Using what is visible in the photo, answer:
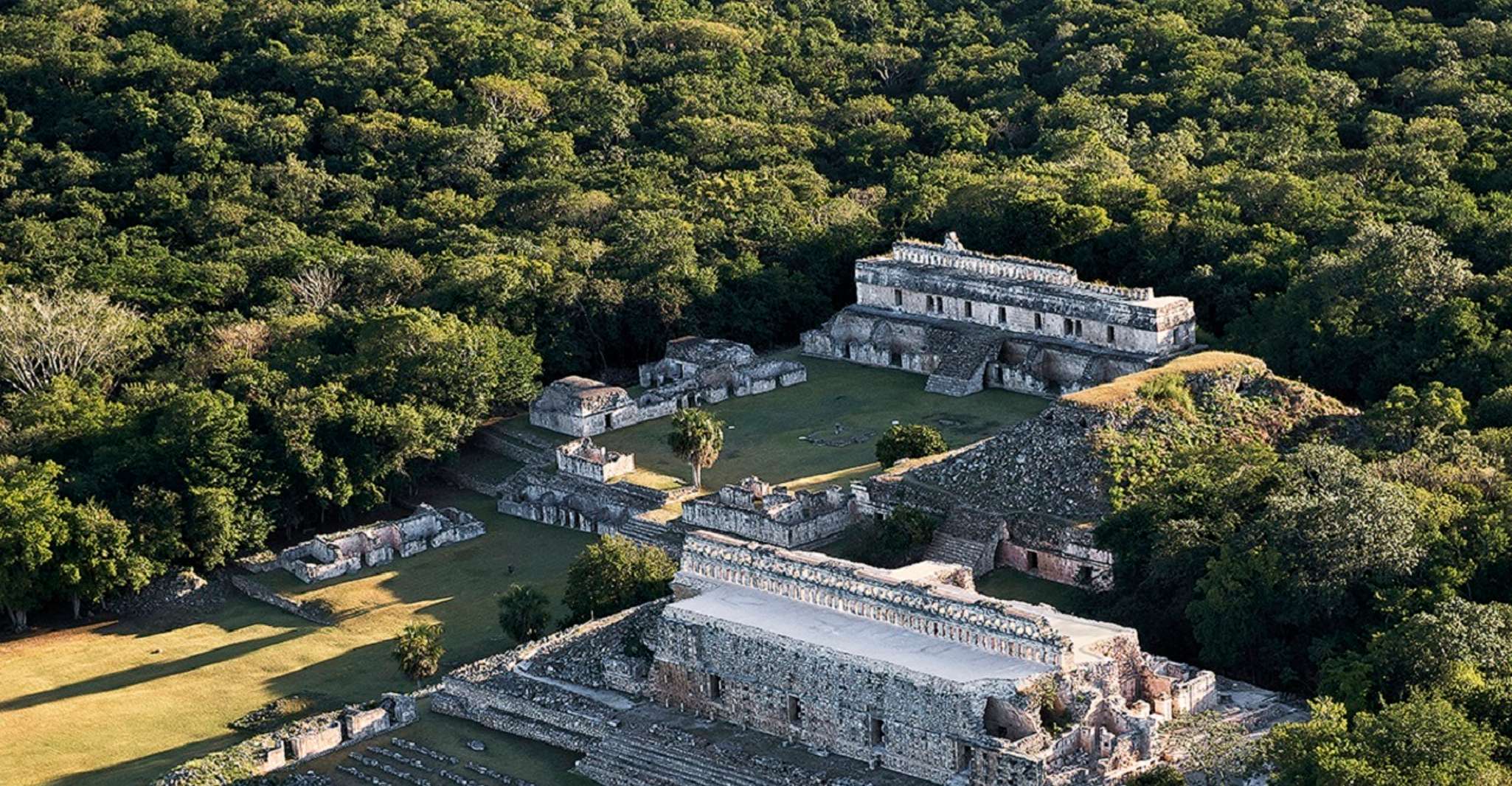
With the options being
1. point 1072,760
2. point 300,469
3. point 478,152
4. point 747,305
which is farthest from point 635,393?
point 1072,760

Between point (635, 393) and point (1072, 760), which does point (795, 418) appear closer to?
point (635, 393)

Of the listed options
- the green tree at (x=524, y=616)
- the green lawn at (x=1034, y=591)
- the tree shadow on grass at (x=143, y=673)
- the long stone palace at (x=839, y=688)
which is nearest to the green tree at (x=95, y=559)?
the tree shadow on grass at (x=143, y=673)

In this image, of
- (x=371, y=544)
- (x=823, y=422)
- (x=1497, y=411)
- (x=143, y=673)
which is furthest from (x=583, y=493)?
(x=1497, y=411)

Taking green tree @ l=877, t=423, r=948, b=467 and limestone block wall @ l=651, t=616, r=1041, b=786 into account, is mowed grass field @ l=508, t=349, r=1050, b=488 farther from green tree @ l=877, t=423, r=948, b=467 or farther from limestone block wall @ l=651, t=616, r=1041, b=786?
limestone block wall @ l=651, t=616, r=1041, b=786

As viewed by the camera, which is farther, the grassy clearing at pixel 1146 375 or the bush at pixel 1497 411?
the grassy clearing at pixel 1146 375

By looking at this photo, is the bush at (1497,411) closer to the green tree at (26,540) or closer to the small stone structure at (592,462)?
the small stone structure at (592,462)

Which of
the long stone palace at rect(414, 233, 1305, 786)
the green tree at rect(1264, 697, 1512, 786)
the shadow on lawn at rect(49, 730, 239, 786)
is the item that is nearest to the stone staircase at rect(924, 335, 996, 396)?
the long stone palace at rect(414, 233, 1305, 786)
